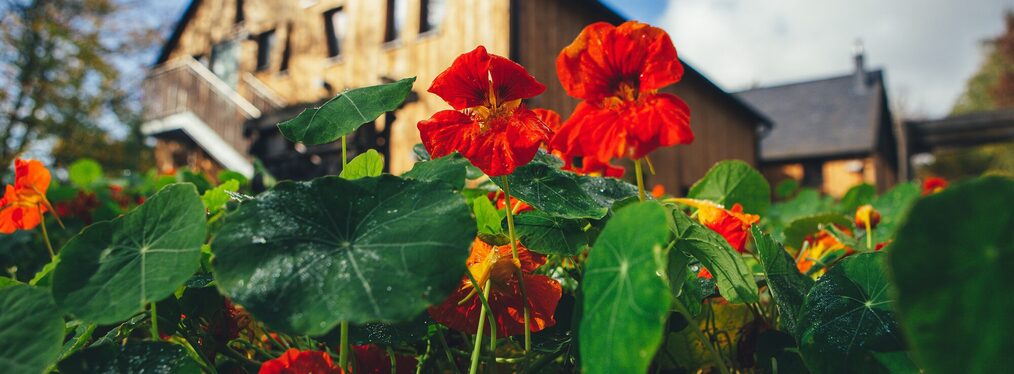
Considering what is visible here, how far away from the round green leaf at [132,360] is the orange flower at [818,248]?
65cm

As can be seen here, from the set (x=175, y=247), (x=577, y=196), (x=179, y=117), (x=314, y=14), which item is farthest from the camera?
(x=179, y=117)

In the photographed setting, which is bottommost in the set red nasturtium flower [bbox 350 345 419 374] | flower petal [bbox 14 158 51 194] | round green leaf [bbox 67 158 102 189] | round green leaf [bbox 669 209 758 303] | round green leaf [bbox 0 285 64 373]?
red nasturtium flower [bbox 350 345 419 374]

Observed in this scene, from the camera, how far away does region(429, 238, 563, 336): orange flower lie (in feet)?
1.38

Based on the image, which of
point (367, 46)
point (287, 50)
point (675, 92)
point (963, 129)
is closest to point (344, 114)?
point (367, 46)

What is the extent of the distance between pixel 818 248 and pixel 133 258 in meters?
0.76

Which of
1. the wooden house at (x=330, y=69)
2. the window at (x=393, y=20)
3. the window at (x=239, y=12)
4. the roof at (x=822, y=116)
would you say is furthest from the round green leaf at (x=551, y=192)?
the roof at (x=822, y=116)

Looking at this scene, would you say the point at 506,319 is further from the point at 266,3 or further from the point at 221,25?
the point at 221,25

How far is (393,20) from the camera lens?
316 inches

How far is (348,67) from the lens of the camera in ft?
26.8

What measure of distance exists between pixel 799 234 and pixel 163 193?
0.80 metres

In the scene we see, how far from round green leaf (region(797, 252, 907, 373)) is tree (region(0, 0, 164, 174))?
12658 millimetres

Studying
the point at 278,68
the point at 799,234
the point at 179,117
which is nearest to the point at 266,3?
the point at 278,68

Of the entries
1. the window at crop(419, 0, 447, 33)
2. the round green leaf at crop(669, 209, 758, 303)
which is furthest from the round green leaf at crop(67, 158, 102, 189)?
the window at crop(419, 0, 447, 33)

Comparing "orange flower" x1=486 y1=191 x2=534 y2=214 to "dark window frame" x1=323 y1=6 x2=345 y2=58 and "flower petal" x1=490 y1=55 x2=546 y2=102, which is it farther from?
"dark window frame" x1=323 y1=6 x2=345 y2=58
